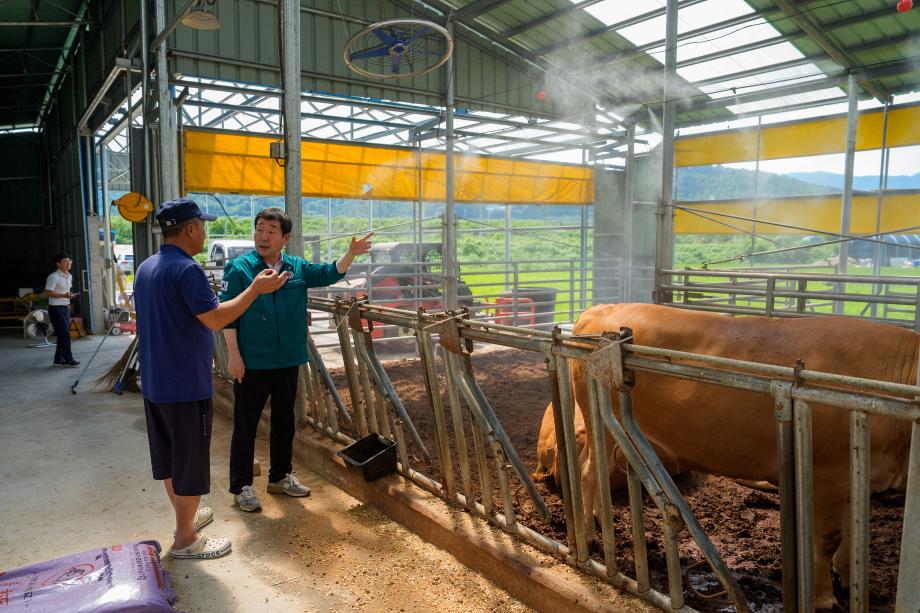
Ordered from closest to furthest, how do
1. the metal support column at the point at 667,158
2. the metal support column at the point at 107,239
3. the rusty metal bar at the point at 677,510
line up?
the rusty metal bar at the point at 677,510
the metal support column at the point at 667,158
the metal support column at the point at 107,239

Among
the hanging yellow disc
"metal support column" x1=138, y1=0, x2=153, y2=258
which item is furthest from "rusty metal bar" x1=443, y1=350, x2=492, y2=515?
the hanging yellow disc

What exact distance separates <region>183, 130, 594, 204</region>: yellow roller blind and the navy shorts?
593cm

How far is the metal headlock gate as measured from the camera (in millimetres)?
1886

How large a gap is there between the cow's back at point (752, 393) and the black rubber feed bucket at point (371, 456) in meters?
1.27

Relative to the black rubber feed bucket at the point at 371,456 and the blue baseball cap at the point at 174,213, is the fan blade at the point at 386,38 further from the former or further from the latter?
the black rubber feed bucket at the point at 371,456

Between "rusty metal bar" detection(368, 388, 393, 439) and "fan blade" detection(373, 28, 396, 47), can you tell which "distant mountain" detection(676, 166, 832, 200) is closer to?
"fan blade" detection(373, 28, 396, 47)

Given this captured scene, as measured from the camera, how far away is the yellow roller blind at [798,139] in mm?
9789

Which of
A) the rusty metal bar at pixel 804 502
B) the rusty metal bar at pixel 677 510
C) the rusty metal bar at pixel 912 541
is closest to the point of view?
the rusty metal bar at pixel 912 541

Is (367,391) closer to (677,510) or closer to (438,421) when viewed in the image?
(438,421)

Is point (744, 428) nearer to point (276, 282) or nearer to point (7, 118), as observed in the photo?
point (276, 282)

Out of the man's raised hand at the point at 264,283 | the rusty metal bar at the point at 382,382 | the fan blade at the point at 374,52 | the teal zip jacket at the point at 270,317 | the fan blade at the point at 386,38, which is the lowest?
the rusty metal bar at the point at 382,382

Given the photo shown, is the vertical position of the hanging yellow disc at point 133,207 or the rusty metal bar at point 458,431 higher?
the hanging yellow disc at point 133,207

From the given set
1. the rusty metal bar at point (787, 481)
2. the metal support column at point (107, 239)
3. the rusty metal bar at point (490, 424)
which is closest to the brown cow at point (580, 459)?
the rusty metal bar at point (490, 424)

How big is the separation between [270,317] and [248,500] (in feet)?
3.60
